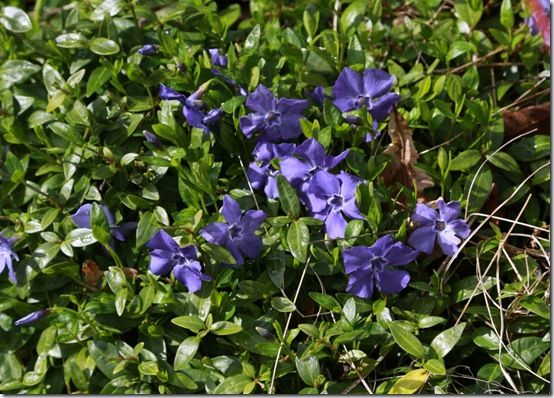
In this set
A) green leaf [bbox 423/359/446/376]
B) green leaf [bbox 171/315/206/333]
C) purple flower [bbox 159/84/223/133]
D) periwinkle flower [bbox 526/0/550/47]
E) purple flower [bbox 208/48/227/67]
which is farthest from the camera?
periwinkle flower [bbox 526/0/550/47]

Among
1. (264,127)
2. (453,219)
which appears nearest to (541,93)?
(453,219)

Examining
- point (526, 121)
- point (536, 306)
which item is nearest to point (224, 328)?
point (536, 306)

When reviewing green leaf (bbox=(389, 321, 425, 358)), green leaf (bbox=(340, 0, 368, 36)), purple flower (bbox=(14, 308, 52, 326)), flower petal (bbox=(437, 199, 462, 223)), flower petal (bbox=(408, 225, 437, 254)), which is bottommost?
purple flower (bbox=(14, 308, 52, 326))

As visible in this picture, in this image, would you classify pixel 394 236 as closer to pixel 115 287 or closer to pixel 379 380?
pixel 379 380

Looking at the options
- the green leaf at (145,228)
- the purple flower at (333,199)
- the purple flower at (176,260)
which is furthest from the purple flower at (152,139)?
the purple flower at (333,199)

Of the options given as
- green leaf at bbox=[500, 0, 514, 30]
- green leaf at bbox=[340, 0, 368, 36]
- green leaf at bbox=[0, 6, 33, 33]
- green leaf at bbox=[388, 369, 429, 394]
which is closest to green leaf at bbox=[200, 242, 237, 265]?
green leaf at bbox=[388, 369, 429, 394]

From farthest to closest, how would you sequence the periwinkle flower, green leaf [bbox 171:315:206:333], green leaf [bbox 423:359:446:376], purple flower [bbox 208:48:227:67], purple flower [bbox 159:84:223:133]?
the periwinkle flower
purple flower [bbox 208:48:227:67]
purple flower [bbox 159:84:223:133]
green leaf [bbox 171:315:206:333]
green leaf [bbox 423:359:446:376]

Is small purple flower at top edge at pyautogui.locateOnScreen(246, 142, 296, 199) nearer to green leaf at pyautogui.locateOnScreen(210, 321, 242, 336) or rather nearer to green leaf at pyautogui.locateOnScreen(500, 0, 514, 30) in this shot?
green leaf at pyautogui.locateOnScreen(210, 321, 242, 336)

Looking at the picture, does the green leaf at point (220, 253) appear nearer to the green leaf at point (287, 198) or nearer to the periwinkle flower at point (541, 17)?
the green leaf at point (287, 198)
